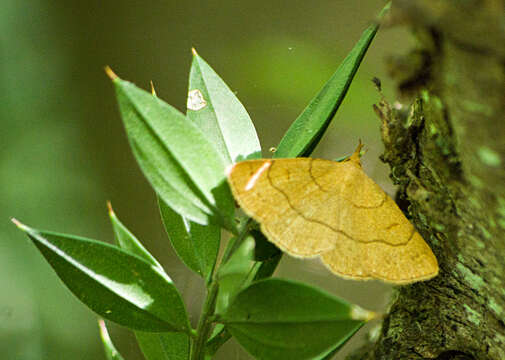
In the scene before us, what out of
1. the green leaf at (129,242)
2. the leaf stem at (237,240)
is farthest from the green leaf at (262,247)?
the green leaf at (129,242)

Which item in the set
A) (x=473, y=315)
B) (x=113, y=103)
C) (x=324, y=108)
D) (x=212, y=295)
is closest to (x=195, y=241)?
(x=212, y=295)

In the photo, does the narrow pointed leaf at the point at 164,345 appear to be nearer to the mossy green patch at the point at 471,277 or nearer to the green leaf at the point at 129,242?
the green leaf at the point at 129,242

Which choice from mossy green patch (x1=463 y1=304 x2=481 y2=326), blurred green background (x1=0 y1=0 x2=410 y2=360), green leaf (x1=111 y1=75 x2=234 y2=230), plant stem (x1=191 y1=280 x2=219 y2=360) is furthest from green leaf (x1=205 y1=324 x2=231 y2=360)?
blurred green background (x1=0 y1=0 x2=410 y2=360)

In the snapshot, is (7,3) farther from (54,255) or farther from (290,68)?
(54,255)

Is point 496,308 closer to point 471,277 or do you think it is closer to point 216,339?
point 471,277

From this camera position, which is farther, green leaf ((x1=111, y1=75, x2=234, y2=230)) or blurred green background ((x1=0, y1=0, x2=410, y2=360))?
blurred green background ((x1=0, y1=0, x2=410, y2=360))

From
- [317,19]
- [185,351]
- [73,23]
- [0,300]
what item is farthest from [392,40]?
[0,300]

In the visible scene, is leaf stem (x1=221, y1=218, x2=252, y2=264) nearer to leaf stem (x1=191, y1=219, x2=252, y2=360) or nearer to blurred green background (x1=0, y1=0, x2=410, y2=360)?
leaf stem (x1=191, y1=219, x2=252, y2=360)
